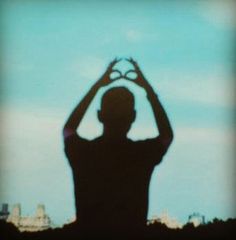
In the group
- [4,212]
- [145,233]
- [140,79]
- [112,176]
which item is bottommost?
[145,233]

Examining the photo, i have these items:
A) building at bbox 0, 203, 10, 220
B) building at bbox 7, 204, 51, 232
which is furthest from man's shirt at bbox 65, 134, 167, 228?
building at bbox 0, 203, 10, 220

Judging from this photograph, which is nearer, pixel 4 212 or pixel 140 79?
pixel 4 212

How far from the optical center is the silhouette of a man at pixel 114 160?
2.55 meters

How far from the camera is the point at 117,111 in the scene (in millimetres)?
2619

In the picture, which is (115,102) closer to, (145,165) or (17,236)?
(145,165)

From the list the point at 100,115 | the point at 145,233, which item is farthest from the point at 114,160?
the point at 145,233

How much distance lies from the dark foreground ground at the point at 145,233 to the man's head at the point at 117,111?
0.39 meters

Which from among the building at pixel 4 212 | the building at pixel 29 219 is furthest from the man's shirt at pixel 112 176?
the building at pixel 4 212

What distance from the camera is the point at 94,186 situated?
8.47 feet

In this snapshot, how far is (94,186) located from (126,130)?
Answer: 0.25m

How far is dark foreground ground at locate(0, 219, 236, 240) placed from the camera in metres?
2.51

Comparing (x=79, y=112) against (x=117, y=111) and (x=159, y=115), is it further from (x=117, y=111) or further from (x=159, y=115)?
(x=159, y=115)

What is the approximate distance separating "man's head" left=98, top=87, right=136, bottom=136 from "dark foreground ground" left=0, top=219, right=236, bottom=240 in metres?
0.39

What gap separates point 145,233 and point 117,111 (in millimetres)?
489
